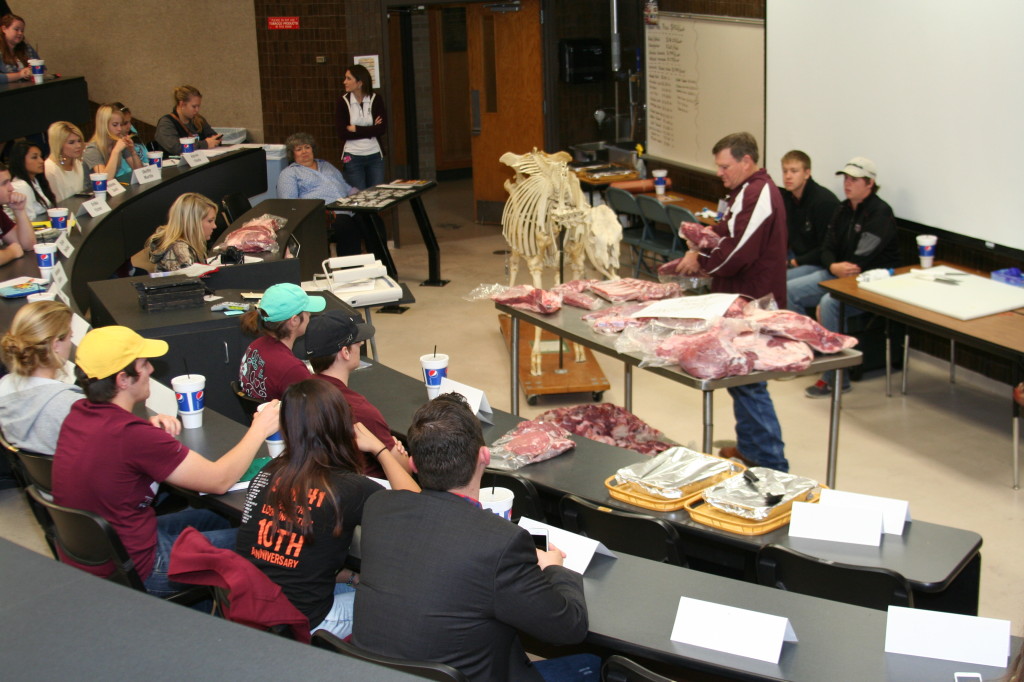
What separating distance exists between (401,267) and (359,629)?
8090mm

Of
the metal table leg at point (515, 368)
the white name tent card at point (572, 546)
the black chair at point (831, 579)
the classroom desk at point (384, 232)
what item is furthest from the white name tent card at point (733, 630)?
the classroom desk at point (384, 232)

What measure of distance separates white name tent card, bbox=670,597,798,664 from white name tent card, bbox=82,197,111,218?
590 cm

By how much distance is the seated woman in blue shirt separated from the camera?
9.03m

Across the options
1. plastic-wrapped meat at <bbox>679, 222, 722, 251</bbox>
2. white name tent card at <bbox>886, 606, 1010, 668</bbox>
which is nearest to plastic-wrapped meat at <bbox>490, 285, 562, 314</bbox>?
plastic-wrapped meat at <bbox>679, 222, 722, 251</bbox>

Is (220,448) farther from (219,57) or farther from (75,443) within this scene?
(219,57)

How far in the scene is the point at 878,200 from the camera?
680cm

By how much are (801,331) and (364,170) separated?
6.84 metres

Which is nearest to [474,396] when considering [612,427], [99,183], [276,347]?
[276,347]

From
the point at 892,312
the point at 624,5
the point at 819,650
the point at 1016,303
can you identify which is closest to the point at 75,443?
the point at 819,650

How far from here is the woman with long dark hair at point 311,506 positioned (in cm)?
288

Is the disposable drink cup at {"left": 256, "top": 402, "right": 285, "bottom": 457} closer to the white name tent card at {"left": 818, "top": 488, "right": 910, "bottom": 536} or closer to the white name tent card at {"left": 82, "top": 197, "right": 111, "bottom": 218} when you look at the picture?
the white name tent card at {"left": 818, "top": 488, "right": 910, "bottom": 536}

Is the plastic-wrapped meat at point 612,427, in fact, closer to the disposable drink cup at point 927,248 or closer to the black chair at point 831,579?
the black chair at point 831,579

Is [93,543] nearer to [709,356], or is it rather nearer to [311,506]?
[311,506]

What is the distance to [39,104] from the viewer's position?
10180mm
